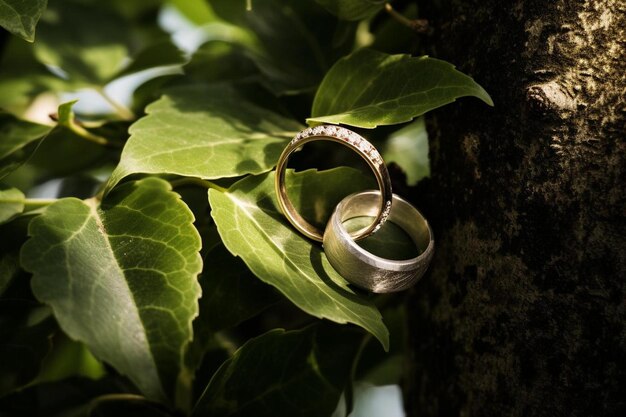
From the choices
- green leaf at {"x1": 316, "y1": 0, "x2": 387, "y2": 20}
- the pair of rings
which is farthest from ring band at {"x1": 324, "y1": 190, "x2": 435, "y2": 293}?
green leaf at {"x1": 316, "y1": 0, "x2": 387, "y2": 20}

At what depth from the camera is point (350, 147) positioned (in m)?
0.67

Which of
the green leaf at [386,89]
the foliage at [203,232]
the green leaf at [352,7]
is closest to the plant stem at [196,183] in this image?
the foliage at [203,232]

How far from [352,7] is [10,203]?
46 cm

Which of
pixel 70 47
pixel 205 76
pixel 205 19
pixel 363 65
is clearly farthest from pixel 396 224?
pixel 205 19

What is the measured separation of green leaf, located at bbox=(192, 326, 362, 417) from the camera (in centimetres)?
71

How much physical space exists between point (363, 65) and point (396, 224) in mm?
189

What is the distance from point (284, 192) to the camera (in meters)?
0.70

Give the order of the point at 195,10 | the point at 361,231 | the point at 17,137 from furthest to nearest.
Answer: the point at 195,10 < the point at 17,137 < the point at 361,231

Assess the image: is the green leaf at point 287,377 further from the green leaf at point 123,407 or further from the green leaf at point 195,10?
the green leaf at point 195,10

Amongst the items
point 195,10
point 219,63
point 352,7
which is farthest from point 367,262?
point 195,10

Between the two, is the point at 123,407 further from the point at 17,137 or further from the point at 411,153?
the point at 411,153

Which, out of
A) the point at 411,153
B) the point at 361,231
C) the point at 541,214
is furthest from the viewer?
the point at 411,153

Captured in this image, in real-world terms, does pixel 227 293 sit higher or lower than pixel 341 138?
lower

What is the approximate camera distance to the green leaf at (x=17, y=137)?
2.70 feet
